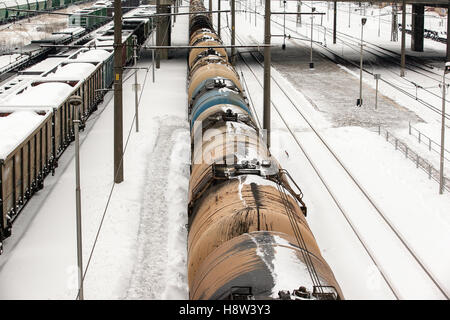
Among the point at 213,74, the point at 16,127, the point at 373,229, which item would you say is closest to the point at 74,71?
the point at 213,74

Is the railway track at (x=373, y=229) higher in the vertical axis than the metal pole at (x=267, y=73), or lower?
lower

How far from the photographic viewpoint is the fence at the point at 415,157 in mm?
23725

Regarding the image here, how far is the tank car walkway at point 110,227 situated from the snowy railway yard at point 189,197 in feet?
0.19

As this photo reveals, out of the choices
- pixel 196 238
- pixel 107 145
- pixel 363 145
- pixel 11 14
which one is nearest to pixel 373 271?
pixel 196 238

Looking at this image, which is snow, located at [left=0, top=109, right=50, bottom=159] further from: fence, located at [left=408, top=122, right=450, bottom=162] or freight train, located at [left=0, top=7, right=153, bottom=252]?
fence, located at [left=408, top=122, right=450, bottom=162]

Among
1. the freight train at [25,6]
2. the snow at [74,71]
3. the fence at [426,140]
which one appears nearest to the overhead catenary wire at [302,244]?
the fence at [426,140]

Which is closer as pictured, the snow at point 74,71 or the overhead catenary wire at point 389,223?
the overhead catenary wire at point 389,223

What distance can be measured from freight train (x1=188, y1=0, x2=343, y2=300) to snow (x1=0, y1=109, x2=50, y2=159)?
5527 mm

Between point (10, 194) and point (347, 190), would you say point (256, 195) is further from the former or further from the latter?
point (347, 190)

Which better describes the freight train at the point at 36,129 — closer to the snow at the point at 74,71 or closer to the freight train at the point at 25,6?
the snow at the point at 74,71

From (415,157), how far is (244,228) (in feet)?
58.5

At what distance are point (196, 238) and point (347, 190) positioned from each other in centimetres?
1163

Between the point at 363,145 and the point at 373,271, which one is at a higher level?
the point at 363,145
